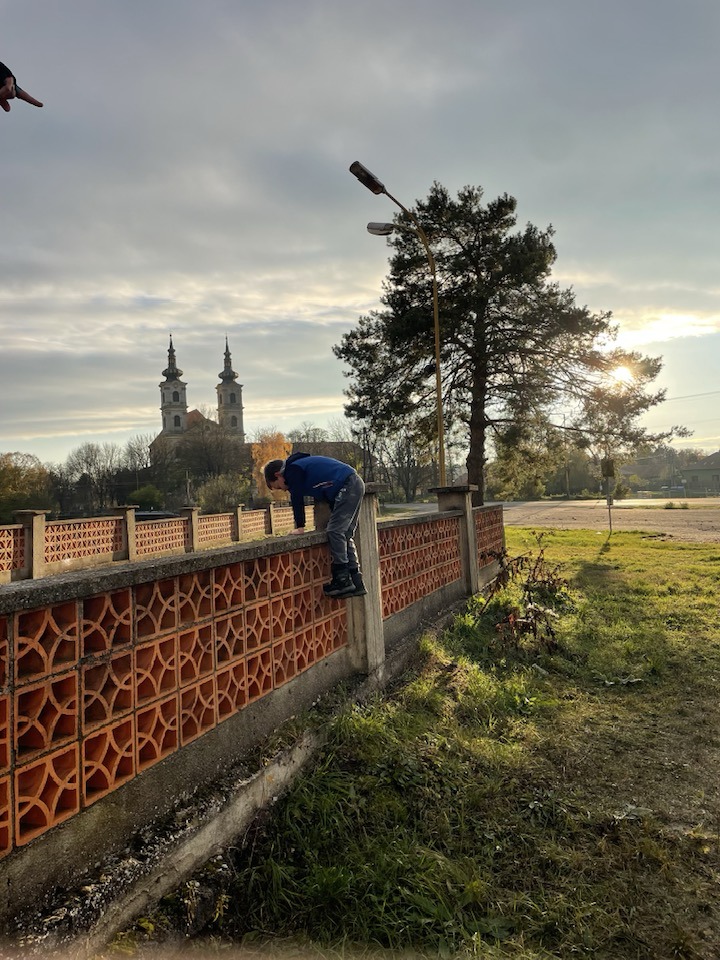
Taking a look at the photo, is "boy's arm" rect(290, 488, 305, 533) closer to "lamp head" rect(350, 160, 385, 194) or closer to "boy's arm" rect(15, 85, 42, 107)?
"boy's arm" rect(15, 85, 42, 107)

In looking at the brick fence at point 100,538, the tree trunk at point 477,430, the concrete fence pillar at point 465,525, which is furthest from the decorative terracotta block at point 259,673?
the tree trunk at point 477,430

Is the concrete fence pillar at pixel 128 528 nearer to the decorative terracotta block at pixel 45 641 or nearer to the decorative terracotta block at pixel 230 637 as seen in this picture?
the decorative terracotta block at pixel 230 637

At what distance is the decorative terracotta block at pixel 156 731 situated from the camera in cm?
226

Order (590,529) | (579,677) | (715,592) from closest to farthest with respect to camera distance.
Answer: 1. (579,677)
2. (715,592)
3. (590,529)

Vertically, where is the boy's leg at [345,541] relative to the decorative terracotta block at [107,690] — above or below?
above

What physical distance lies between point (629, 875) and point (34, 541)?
440 inches

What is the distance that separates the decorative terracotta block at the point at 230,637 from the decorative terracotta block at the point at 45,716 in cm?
85

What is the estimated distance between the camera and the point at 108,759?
2094 mm

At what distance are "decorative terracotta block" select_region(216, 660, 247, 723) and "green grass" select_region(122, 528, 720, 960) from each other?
519 mm

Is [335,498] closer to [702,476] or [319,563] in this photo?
[319,563]

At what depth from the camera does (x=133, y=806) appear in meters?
2.19

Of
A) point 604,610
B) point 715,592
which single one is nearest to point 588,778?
point 604,610

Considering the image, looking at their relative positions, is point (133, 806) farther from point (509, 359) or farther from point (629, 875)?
point (509, 359)

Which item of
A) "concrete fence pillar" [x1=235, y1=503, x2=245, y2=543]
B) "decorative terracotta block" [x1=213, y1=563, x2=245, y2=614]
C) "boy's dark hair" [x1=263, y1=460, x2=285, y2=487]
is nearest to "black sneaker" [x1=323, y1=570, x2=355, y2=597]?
"boy's dark hair" [x1=263, y1=460, x2=285, y2=487]
